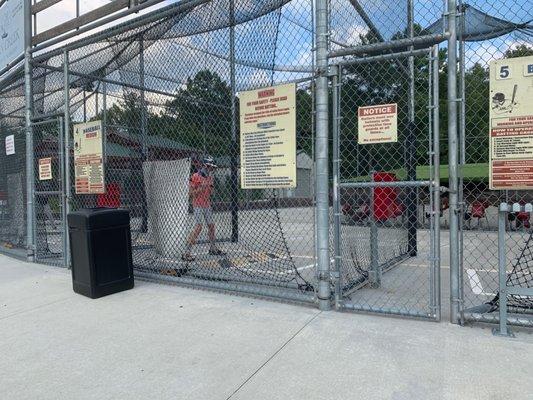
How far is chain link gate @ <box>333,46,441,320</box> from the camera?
13.5 feet

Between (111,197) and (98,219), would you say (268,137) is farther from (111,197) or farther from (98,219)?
(111,197)

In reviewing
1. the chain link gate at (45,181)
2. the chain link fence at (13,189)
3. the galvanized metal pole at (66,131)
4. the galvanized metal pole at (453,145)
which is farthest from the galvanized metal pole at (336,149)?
the chain link fence at (13,189)

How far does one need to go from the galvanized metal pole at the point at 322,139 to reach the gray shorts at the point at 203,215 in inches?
114

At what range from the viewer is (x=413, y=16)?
24.3 feet

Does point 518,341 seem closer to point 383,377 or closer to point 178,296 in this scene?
point 383,377

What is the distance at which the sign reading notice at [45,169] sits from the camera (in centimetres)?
752

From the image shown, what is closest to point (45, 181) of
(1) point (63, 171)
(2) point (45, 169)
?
(2) point (45, 169)

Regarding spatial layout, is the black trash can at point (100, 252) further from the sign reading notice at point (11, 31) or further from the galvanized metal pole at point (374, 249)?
the sign reading notice at point (11, 31)

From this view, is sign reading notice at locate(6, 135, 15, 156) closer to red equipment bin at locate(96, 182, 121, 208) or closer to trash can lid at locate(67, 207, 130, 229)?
red equipment bin at locate(96, 182, 121, 208)

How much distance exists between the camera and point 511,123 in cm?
359

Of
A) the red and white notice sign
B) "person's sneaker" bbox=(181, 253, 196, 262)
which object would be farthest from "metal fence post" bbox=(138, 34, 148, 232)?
the red and white notice sign

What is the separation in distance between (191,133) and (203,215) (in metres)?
1.34

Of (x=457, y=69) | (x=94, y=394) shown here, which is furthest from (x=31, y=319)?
(x=457, y=69)

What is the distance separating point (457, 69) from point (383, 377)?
2744 mm
